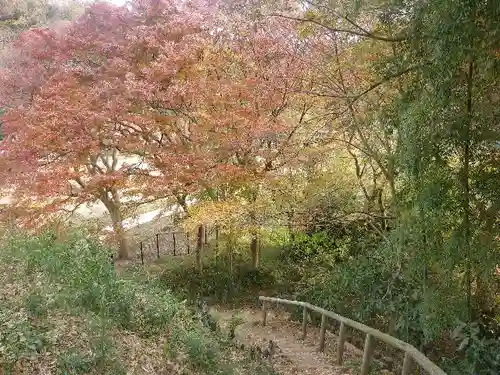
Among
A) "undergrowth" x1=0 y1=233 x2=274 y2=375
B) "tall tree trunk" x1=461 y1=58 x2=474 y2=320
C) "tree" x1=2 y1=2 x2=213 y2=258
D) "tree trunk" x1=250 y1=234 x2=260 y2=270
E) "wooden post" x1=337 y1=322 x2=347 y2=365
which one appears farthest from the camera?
"tree trunk" x1=250 y1=234 x2=260 y2=270

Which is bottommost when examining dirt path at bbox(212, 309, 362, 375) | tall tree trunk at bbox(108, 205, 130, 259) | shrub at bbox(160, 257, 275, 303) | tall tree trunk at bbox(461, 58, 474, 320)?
dirt path at bbox(212, 309, 362, 375)

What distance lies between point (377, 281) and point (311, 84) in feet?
13.5

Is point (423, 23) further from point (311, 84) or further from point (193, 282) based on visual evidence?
point (193, 282)

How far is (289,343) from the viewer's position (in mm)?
8953

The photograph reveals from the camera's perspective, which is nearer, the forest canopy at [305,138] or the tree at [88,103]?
the forest canopy at [305,138]

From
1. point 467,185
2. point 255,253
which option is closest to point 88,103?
point 255,253

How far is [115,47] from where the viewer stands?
40.6 feet

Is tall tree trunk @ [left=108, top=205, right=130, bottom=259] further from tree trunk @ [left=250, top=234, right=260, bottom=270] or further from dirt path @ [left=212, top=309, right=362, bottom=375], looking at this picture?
tree trunk @ [left=250, top=234, right=260, bottom=270]

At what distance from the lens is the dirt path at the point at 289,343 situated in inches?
277

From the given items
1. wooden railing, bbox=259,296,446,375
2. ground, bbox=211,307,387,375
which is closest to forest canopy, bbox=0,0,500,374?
ground, bbox=211,307,387,375

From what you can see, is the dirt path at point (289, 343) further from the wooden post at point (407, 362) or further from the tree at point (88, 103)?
the tree at point (88, 103)

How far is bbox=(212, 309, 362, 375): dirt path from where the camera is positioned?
7.05 meters

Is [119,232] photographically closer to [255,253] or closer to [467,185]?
[255,253]

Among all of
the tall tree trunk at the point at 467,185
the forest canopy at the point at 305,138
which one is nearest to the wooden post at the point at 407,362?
the forest canopy at the point at 305,138
